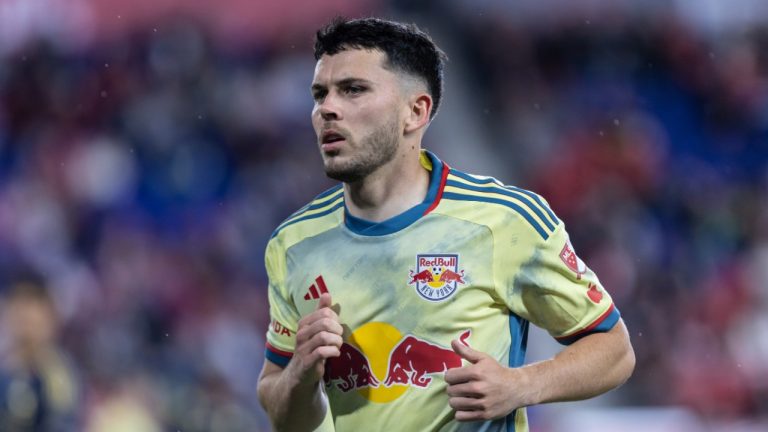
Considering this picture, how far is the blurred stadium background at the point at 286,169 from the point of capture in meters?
8.31

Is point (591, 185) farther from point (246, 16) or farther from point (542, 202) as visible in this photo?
point (542, 202)

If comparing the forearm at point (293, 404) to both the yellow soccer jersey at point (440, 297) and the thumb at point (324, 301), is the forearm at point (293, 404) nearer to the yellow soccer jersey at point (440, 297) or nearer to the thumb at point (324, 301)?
the yellow soccer jersey at point (440, 297)

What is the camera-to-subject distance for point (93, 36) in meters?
10.3

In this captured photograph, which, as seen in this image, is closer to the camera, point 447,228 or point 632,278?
point 447,228

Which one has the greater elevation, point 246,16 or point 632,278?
point 246,16

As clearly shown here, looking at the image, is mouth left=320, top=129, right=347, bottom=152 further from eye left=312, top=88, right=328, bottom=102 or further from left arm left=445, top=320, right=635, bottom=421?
left arm left=445, top=320, right=635, bottom=421

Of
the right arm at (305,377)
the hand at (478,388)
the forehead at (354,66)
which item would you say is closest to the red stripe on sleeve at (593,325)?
the hand at (478,388)

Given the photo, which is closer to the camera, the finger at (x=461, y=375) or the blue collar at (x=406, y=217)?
the finger at (x=461, y=375)

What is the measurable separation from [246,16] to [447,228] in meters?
7.56

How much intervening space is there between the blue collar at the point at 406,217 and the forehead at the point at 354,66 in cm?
31

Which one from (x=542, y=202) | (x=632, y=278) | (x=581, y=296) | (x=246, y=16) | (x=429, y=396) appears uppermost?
(x=246, y=16)

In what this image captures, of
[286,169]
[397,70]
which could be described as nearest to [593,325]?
[397,70]

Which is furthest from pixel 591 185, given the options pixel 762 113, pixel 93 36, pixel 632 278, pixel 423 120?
pixel 423 120

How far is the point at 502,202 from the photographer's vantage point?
3234 mm
